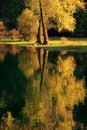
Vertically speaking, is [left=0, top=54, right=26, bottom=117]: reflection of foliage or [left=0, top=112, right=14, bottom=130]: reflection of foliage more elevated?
[left=0, top=112, right=14, bottom=130]: reflection of foliage

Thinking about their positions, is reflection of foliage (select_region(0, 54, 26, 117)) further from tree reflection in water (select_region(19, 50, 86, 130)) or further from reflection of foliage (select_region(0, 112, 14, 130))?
reflection of foliage (select_region(0, 112, 14, 130))

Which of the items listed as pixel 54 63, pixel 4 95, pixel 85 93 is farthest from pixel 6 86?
pixel 54 63

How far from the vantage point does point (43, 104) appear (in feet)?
66.3

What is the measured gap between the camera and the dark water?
17.5 meters


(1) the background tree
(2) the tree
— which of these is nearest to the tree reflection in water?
(2) the tree

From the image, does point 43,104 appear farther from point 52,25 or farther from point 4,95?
point 52,25

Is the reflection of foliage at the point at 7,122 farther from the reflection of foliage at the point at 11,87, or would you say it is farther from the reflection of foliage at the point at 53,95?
the reflection of foliage at the point at 53,95

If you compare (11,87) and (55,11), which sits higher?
(55,11)

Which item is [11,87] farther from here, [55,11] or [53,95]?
Result: [55,11]

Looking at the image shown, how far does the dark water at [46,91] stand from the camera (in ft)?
57.4

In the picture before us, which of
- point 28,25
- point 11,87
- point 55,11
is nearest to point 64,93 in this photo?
point 11,87

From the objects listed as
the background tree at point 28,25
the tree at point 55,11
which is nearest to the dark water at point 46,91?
the tree at point 55,11

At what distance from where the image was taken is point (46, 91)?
2384 centimetres

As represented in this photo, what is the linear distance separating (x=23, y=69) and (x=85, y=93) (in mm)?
10191
